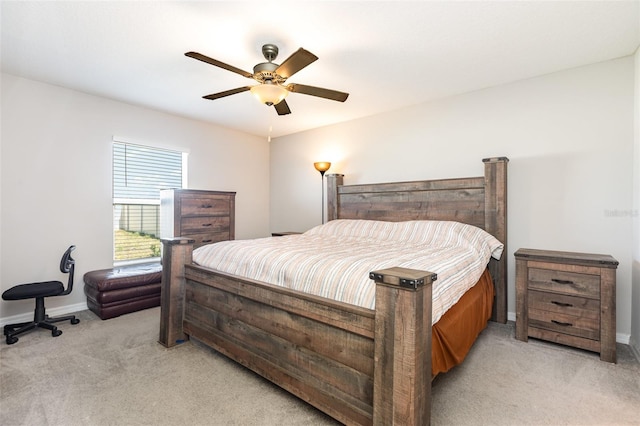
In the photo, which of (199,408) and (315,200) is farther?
(315,200)

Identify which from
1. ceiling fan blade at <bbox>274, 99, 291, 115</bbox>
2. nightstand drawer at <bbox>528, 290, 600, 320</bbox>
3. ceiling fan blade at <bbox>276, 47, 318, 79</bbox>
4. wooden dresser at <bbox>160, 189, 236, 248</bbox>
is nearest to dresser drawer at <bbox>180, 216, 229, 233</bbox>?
wooden dresser at <bbox>160, 189, 236, 248</bbox>

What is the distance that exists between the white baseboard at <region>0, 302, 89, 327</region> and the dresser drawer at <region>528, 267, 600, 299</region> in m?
4.54

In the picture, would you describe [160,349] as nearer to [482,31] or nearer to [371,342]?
[371,342]

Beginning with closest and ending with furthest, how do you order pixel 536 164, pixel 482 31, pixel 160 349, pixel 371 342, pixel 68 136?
1. pixel 371 342
2. pixel 482 31
3. pixel 160 349
4. pixel 536 164
5. pixel 68 136

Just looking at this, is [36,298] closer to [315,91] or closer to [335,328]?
[335,328]

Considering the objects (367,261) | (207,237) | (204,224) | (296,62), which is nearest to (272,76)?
(296,62)

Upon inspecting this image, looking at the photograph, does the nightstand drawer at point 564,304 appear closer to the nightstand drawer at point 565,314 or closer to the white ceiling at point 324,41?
the nightstand drawer at point 565,314

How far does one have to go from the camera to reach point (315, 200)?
4.91 m

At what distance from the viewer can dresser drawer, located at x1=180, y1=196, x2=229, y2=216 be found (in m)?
3.92

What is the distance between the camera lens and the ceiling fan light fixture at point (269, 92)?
7.43 feet

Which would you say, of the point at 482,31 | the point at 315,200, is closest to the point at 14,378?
the point at 315,200

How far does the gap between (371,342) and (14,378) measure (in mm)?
Answer: 2404

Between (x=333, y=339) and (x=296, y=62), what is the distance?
5.61ft

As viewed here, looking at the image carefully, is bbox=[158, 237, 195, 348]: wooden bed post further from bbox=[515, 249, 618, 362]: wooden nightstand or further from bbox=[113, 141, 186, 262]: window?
bbox=[515, 249, 618, 362]: wooden nightstand
